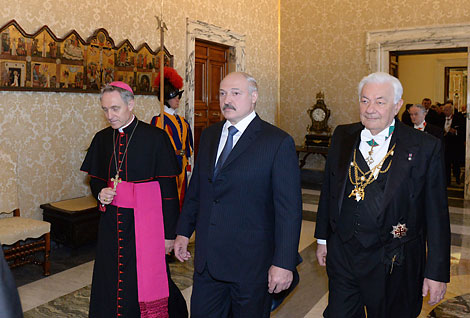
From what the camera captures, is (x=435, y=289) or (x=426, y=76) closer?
(x=435, y=289)

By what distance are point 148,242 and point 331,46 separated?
803 centimetres

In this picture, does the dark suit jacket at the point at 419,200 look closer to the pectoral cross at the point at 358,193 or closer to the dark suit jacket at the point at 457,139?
the pectoral cross at the point at 358,193

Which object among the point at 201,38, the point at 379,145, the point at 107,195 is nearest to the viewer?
the point at 379,145

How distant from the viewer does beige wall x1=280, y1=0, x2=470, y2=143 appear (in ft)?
30.8

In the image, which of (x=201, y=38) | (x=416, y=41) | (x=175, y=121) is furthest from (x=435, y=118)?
(x=175, y=121)

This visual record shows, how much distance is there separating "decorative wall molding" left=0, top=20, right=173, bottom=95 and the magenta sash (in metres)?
2.74

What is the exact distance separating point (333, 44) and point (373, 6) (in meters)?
1.07

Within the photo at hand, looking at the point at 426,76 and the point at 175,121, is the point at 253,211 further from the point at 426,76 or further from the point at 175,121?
the point at 426,76

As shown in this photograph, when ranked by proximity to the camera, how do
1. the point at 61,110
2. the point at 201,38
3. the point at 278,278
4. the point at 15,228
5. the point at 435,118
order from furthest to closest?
the point at 435,118, the point at 201,38, the point at 61,110, the point at 15,228, the point at 278,278

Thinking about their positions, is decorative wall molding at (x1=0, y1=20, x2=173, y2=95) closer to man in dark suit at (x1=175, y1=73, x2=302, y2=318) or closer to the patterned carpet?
the patterned carpet

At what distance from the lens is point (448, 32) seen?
882 cm

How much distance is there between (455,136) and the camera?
417 inches

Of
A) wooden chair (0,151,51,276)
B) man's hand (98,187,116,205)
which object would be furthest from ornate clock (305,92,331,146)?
man's hand (98,187,116,205)

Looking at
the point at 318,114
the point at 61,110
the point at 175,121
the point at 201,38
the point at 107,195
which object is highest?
the point at 201,38
